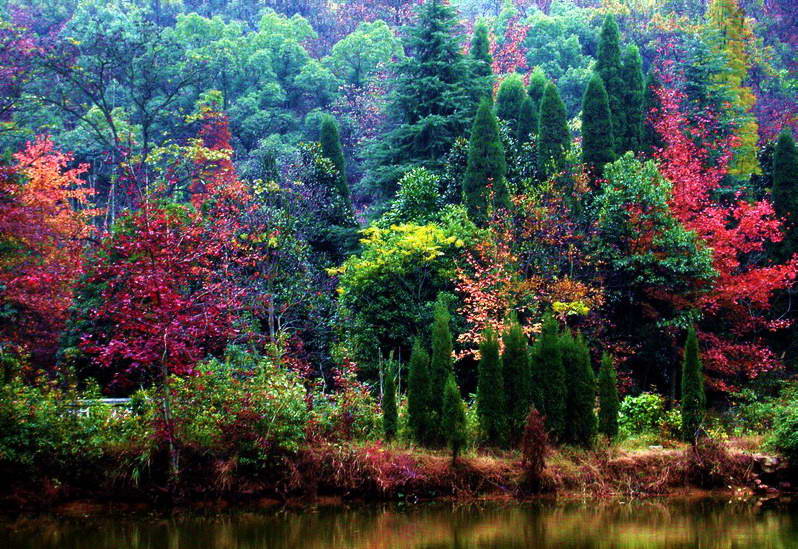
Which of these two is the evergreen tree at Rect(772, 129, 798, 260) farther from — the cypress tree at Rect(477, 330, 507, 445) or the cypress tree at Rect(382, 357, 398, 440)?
the cypress tree at Rect(382, 357, 398, 440)

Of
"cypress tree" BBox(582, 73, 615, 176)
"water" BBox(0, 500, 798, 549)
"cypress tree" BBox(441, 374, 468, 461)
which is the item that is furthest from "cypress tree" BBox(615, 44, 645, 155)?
"water" BBox(0, 500, 798, 549)

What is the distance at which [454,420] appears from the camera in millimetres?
13164

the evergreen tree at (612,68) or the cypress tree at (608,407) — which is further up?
the evergreen tree at (612,68)

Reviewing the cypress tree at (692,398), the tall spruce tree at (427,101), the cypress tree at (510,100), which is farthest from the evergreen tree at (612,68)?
the cypress tree at (692,398)

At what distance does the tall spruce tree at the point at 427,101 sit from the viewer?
23719 millimetres

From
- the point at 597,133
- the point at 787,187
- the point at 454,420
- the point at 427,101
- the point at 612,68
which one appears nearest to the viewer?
the point at 454,420

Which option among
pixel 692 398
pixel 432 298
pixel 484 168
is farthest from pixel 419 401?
pixel 484 168

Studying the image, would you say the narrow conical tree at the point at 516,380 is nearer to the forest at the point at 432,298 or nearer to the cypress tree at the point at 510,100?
the forest at the point at 432,298

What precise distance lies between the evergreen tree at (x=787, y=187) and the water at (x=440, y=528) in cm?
1011

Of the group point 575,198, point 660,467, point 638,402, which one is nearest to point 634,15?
point 575,198

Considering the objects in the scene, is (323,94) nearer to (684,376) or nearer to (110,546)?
(684,376)

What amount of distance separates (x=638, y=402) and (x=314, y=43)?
3336cm

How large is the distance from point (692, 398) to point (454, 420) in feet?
14.6

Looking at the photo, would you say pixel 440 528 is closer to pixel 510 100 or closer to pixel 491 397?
pixel 491 397
